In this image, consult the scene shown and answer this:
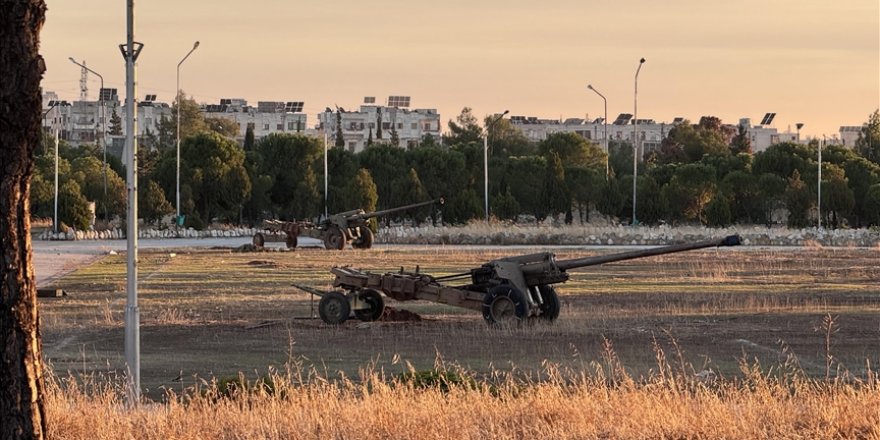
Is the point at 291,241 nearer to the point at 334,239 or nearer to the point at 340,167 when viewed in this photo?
the point at 334,239

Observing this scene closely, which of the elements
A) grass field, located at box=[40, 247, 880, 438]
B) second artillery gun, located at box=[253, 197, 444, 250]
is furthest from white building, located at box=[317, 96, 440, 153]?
grass field, located at box=[40, 247, 880, 438]

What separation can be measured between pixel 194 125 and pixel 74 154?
67.9ft

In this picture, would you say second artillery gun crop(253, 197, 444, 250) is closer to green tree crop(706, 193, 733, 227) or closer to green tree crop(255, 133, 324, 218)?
green tree crop(706, 193, 733, 227)

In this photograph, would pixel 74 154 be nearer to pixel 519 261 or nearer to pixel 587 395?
pixel 519 261

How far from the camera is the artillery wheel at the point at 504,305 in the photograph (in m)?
23.2

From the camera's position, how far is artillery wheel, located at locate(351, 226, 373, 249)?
59219 millimetres

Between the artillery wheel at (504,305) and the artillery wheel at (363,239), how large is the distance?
3579cm

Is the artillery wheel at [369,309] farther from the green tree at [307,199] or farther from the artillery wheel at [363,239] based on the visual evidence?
the green tree at [307,199]

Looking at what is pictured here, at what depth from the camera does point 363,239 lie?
5928 cm

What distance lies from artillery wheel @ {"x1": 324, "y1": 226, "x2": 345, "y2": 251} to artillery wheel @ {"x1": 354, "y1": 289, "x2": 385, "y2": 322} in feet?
109

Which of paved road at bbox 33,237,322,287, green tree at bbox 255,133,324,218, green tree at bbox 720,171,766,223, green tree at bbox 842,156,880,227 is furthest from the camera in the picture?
green tree at bbox 255,133,324,218

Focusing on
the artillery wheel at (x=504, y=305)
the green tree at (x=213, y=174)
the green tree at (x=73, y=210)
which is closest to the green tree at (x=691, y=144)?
the green tree at (x=213, y=174)

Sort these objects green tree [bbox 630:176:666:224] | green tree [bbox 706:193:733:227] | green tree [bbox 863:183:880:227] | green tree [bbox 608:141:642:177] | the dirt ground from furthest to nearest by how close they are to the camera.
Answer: green tree [bbox 608:141:642:177], green tree [bbox 630:176:666:224], green tree [bbox 863:183:880:227], green tree [bbox 706:193:733:227], the dirt ground

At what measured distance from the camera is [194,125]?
127500mm
